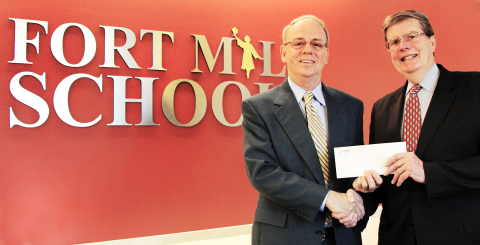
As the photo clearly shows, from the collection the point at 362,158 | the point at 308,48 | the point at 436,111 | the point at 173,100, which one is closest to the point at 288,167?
the point at 362,158

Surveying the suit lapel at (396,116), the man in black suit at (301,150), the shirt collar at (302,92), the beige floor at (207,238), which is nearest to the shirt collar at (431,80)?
the suit lapel at (396,116)

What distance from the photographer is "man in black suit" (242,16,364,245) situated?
1.32m

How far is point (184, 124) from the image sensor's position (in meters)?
3.34

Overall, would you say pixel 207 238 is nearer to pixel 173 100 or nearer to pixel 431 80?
pixel 173 100

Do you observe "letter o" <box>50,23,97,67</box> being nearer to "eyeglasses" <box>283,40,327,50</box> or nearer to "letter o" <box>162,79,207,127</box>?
"letter o" <box>162,79,207,127</box>

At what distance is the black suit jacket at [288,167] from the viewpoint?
1.31 metres

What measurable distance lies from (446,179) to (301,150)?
61cm

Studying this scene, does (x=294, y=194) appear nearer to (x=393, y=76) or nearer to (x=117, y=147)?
(x=117, y=147)

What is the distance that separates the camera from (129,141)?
10.5 ft

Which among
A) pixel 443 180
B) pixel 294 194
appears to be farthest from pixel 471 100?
pixel 294 194

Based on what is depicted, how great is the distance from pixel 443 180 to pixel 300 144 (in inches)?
24.1

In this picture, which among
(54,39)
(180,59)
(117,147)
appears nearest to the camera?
(54,39)

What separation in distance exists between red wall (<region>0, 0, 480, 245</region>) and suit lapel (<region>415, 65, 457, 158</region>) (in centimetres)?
228

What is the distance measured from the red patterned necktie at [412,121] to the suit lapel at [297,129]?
512 mm
